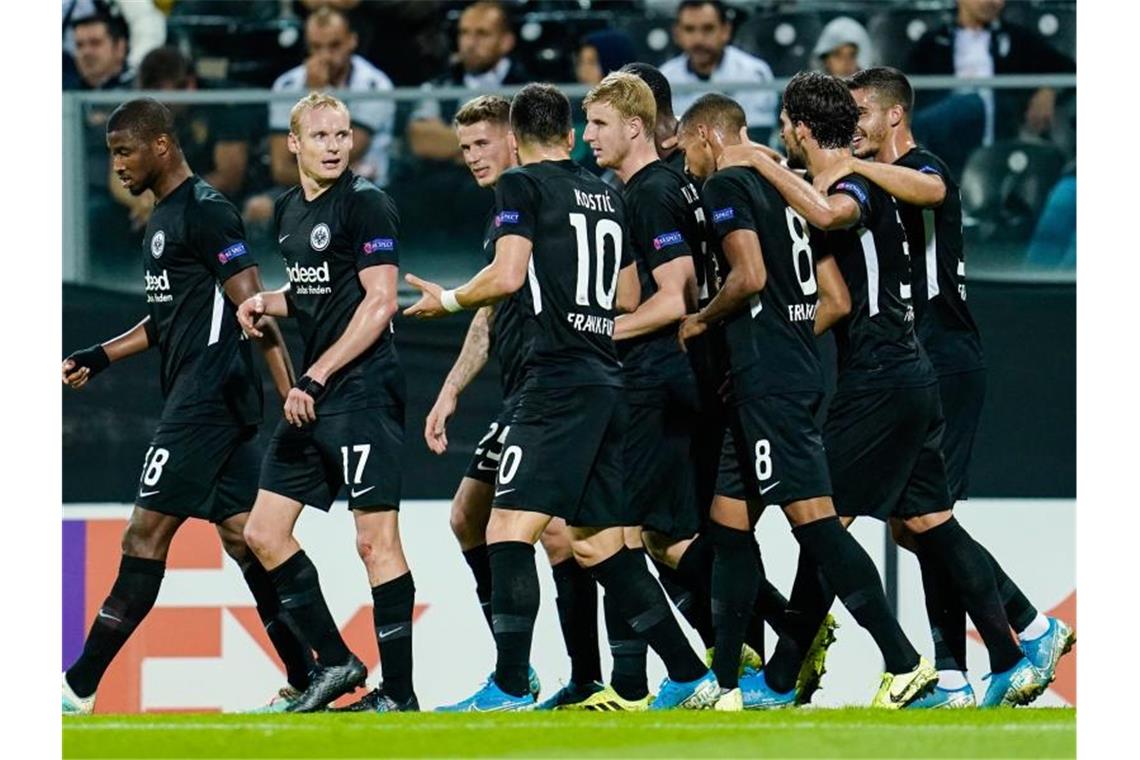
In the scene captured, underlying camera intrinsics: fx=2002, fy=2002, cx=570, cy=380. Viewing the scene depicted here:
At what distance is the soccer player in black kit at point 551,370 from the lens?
6.50 m

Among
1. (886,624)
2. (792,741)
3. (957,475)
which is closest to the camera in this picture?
(792,741)

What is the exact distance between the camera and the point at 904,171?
23.0 feet

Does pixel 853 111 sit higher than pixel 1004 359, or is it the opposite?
pixel 853 111

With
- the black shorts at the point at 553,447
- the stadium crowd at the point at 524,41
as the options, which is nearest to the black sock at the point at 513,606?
the black shorts at the point at 553,447

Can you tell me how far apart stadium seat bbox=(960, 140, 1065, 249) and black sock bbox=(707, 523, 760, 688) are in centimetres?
300

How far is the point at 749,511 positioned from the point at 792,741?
132 cm

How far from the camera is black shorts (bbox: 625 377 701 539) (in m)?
7.19

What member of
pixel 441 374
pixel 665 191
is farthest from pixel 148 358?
pixel 665 191

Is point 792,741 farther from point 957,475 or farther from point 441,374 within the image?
point 441,374

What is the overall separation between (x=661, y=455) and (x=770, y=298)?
2.38 ft

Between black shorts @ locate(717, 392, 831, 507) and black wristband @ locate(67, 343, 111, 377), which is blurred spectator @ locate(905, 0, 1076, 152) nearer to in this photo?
black shorts @ locate(717, 392, 831, 507)

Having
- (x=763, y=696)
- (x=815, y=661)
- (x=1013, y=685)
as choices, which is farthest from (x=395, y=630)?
(x=1013, y=685)

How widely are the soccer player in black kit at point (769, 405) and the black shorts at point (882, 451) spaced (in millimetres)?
150

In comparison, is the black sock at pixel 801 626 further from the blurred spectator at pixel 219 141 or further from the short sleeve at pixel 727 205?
the blurred spectator at pixel 219 141
